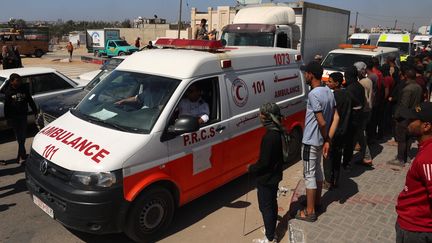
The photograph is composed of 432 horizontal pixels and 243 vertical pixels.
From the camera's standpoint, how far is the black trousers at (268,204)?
411cm

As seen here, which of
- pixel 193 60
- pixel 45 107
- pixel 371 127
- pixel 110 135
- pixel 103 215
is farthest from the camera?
pixel 371 127

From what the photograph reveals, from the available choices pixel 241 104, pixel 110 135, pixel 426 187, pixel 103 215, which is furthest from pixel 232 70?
pixel 426 187

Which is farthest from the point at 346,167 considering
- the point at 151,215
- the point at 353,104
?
the point at 151,215

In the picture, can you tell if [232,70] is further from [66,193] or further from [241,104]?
[66,193]

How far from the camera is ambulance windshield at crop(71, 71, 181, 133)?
4.41 meters

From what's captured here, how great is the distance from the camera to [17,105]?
258 inches

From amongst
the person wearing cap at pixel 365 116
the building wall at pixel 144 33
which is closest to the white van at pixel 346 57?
the person wearing cap at pixel 365 116

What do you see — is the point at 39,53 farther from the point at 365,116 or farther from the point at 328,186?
the point at 328,186

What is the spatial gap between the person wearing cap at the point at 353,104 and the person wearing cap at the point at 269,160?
2.40 metres

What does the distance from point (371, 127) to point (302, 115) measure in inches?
77.7

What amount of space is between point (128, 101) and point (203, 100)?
3.23 feet

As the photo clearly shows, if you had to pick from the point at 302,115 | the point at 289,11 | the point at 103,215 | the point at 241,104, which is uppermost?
the point at 289,11

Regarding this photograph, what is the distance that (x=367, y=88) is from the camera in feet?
22.5

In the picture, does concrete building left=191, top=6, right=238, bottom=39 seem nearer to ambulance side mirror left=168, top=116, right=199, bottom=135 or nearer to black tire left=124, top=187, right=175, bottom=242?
ambulance side mirror left=168, top=116, right=199, bottom=135
